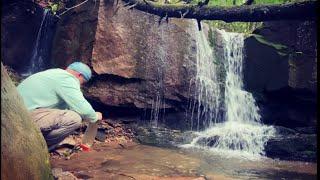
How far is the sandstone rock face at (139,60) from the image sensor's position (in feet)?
24.0

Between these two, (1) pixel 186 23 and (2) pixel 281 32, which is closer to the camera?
(1) pixel 186 23

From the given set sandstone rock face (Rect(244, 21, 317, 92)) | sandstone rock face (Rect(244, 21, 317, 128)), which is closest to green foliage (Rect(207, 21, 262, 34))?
sandstone rock face (Rect(244, 21, 317, 92))

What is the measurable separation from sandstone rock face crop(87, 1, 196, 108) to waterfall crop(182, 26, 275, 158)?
0.56 m

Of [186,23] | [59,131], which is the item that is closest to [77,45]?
[186,23]

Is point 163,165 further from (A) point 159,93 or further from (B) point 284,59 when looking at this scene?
(B) point 284,59

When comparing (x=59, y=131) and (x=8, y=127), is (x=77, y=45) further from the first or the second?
(x=8, y=127)

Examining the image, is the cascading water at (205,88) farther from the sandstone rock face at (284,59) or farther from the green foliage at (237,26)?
the green foliage at (237,26)

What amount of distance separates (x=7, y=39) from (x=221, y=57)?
5.66m

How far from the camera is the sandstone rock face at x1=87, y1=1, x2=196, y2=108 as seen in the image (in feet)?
24.0

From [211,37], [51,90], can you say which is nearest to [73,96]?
[51,90]

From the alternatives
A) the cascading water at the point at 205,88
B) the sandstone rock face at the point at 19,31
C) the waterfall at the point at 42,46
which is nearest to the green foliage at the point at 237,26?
the cascading water at the point at 205,88

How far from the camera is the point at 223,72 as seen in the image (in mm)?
9102

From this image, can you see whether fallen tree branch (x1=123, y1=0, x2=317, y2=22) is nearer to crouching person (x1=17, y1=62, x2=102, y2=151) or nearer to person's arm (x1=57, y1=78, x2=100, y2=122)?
crouching person (x1=17, y1=62, x2=102, y2=151)

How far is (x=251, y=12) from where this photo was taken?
5273 millimetres
